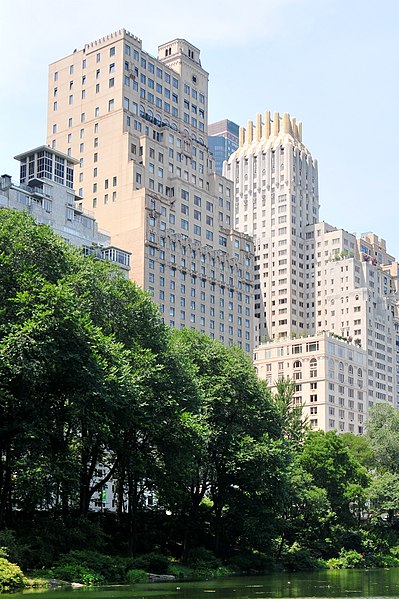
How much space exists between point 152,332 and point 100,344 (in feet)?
43.6

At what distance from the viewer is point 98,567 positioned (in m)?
70.8

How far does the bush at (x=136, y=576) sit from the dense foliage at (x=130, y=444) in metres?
0.28

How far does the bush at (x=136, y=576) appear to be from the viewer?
72438 mm

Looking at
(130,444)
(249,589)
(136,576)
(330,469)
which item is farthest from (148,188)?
(249,589)

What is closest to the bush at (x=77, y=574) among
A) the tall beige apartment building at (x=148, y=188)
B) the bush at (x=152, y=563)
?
the bush at (x=152, y=563)

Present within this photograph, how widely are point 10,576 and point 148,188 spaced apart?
12956 centimetres

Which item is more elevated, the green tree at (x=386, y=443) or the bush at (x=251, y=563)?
the green tree at (x=386, y=443)

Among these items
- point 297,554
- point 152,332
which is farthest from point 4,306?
point 297,554

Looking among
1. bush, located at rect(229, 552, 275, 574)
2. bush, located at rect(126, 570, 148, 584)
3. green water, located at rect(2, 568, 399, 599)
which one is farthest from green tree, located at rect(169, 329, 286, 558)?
bush, located at rect(126, 570, 148, 584)

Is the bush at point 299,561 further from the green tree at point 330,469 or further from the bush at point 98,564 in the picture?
the bush at point 98,564

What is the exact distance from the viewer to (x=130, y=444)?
79.8 metres

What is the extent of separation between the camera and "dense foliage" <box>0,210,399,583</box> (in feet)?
223

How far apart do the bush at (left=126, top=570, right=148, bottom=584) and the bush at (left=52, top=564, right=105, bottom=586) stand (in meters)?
3.85

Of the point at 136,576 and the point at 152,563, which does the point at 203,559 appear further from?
the point at 136,576
